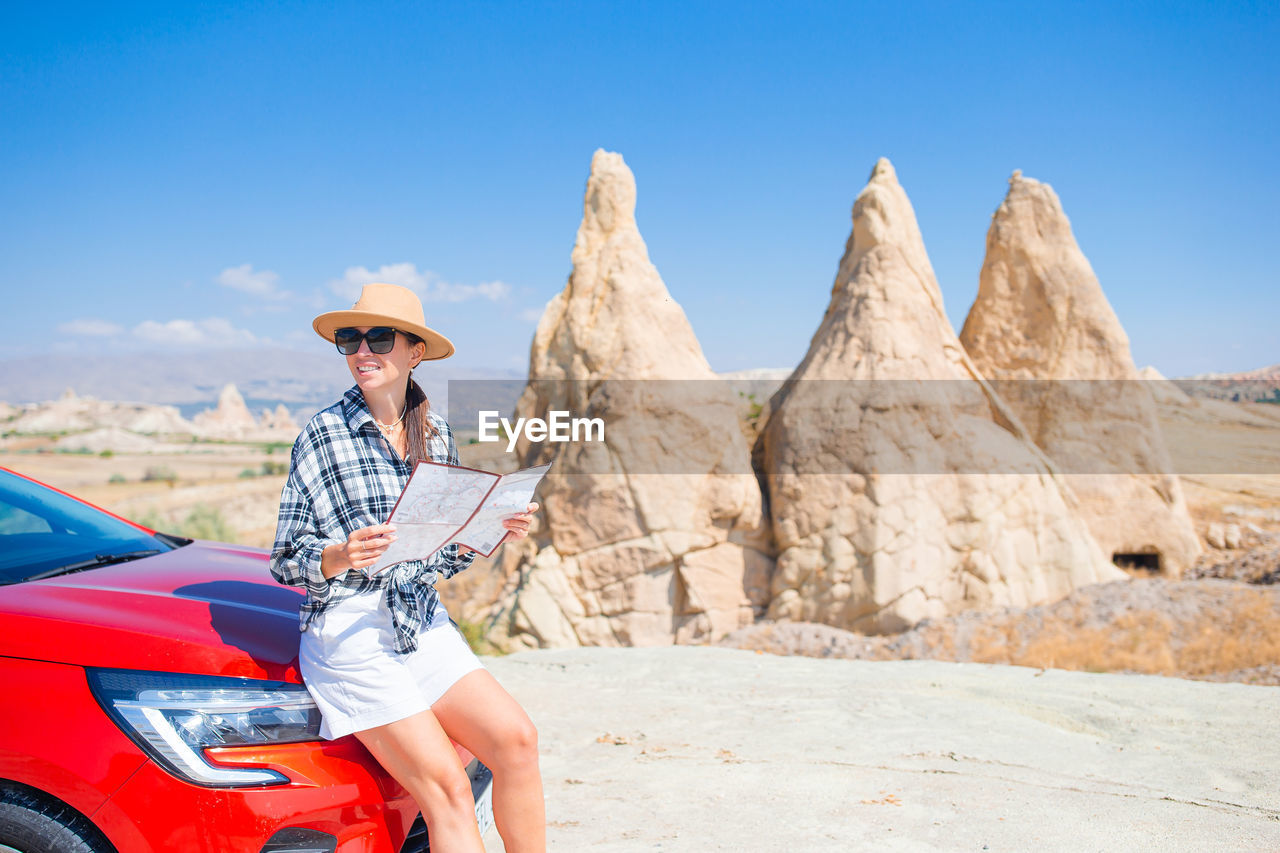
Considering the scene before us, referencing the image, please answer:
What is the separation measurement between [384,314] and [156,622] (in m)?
1.03

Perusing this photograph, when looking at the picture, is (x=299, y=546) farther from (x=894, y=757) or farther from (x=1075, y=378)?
(x=1075, y=378)

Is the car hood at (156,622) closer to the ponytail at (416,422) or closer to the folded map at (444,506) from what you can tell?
the folded map at (444,506)

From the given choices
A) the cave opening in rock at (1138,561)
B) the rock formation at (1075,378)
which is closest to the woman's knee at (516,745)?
the rock formation at (1075,378)

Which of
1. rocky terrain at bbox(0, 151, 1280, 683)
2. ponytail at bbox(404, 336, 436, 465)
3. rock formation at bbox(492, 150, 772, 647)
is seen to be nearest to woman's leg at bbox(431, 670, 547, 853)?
ponytail at bbox(404, 336, 436, 465)

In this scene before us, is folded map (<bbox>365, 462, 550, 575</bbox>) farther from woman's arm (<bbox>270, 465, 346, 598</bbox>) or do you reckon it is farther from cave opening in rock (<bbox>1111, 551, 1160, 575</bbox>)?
cave opening in rock (<bbox>1111, 551, 1160, 575</bbox>)

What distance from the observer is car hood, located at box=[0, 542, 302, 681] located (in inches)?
74.0

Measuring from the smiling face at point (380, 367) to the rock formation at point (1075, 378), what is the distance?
10583 mm

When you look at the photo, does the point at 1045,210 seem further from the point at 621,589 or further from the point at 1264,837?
the point at 1264,837

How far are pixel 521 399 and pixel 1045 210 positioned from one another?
802 centimetres

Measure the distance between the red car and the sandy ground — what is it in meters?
1.30

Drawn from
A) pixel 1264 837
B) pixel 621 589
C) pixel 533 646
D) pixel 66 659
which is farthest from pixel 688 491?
pixel 66 659

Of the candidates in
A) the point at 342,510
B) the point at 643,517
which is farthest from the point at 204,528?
the point at 342,510

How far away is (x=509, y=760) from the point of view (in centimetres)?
214

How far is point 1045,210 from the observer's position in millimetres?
11414
